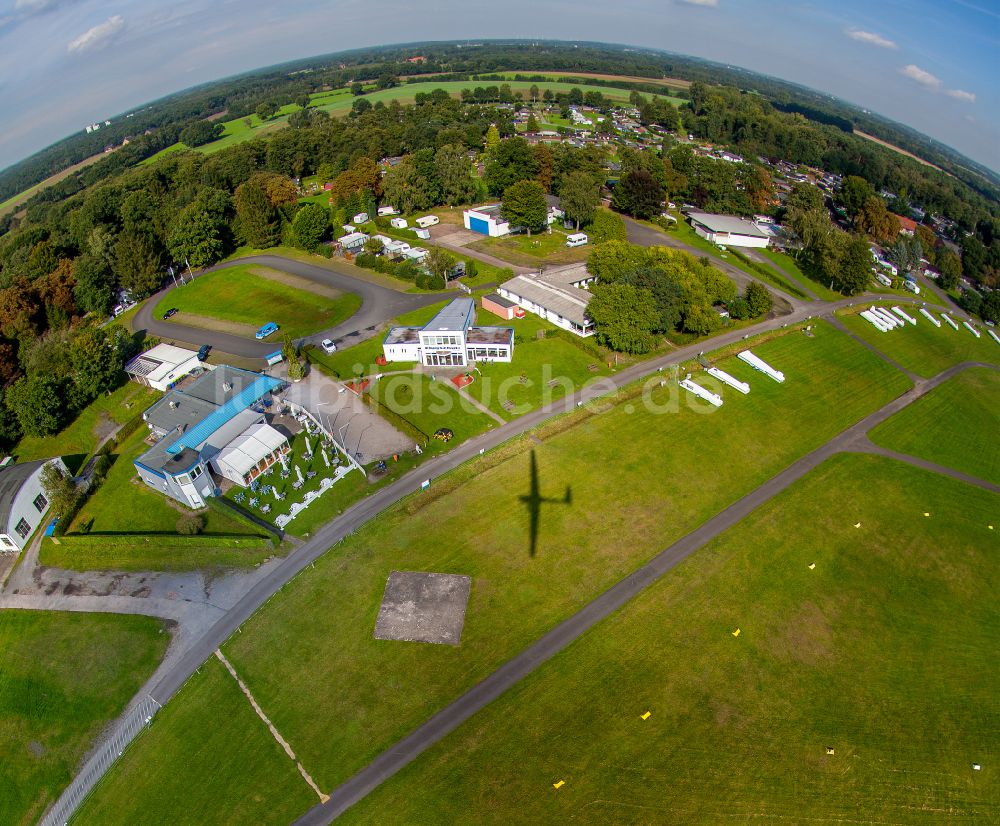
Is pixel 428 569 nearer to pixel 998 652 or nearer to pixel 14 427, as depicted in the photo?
pixel 998 652

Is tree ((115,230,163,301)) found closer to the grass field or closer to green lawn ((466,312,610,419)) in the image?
green lawn ((466,312,610,419))

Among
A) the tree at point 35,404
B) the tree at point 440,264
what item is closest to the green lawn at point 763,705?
the tree at point 35,404

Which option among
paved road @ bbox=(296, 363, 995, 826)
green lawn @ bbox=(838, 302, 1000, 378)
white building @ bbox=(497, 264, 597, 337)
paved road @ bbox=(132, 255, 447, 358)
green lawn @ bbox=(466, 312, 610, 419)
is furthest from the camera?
paved road @ bbox=(132, 255, 447, 358)

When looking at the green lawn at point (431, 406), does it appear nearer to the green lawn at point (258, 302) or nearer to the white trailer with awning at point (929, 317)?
the green lawn at point (258, 302)

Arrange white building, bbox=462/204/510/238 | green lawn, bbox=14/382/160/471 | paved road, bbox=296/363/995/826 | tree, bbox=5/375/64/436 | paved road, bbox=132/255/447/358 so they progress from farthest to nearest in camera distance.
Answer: white building, bbox=462/204/510/238
paved road, bbox=132/255/447/358
green lawn, bbox=14/382/160/471
tree, bbox=5/375/64/436
paved road, bbox=296/363/995/826

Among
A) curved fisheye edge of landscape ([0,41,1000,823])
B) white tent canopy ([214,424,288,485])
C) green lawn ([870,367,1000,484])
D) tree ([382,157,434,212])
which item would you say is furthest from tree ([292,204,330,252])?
green lawn ([870,367,1000,484])

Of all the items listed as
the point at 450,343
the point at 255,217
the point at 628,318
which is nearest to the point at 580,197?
the point at 628,318

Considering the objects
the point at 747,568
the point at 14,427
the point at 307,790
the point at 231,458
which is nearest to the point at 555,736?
the point at 307,790
